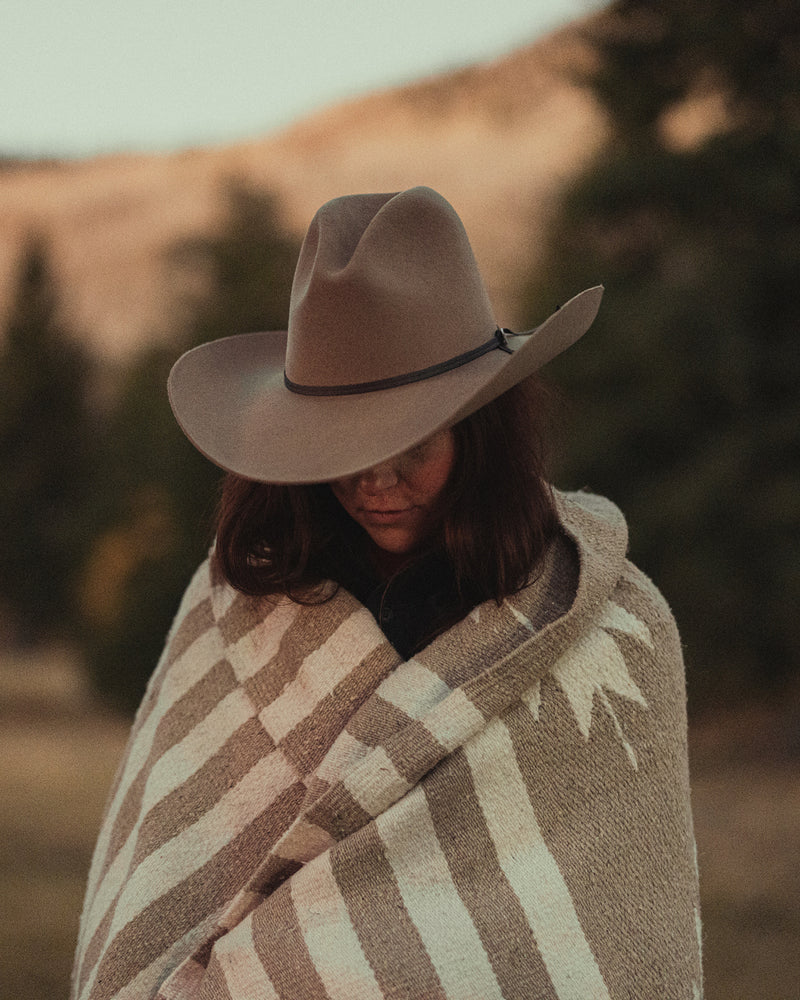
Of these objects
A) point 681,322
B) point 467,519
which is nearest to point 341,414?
point 467,519

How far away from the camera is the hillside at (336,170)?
19.1 meters

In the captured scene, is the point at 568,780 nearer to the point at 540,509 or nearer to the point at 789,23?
the point at 540,509

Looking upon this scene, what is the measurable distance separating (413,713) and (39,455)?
1068cm

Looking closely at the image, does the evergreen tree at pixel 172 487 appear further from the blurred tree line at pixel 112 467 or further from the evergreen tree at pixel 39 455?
the evergreen tree at pixel 39 455

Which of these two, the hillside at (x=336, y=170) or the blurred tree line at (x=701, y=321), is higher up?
the blurred tree line at (x=701, y=321)

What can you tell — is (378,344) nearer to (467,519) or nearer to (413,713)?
(467,519)

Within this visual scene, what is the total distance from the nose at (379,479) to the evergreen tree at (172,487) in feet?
19.1

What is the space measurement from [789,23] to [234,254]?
162 inches

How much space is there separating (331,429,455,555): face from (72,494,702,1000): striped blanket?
0.14 meters

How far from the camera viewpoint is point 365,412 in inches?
54.9

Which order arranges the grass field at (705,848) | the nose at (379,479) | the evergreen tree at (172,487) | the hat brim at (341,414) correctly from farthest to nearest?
the evergreen tree at (172,487)
the grass field at (705,848)
the nose at (379,479)
the hat brim at (341,414)

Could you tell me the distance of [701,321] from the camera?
254 inches

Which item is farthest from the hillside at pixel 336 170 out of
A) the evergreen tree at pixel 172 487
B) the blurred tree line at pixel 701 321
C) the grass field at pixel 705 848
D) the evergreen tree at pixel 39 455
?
the grass field at pixel 705 848

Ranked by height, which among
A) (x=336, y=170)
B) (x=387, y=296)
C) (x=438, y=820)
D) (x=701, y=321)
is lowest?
(x=336, y=170)
